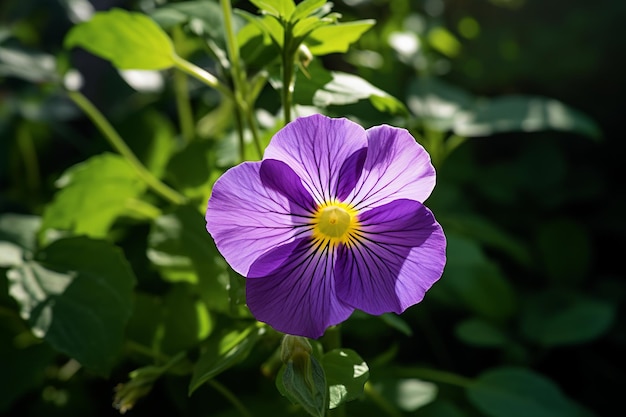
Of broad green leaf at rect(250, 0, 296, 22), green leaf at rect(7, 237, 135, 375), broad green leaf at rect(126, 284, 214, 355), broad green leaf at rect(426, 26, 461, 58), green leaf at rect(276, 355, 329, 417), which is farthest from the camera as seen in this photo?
broad green leaf at rect(426, 26, 461, 58)

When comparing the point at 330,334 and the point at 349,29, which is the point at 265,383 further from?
the point at 349,29

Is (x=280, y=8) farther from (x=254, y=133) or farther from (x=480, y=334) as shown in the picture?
(x=480, y=334)

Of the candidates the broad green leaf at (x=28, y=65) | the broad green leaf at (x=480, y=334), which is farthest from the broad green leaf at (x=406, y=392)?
the broad green leaf at (x=28, y=65)

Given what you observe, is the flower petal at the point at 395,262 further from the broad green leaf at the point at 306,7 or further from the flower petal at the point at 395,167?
the broad green leaf at the point at 306,7

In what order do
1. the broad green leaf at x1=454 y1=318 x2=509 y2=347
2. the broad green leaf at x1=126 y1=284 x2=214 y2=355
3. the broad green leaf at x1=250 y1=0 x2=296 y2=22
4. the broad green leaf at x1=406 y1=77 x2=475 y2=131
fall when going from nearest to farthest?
the broad green leaf at x1=250 y1=0 x2=296 y2=22, the broad green leaf at x1=126 y1=284 x2=214 y2=355, the broad green leaf at x1=454 y1=318 x2=509 y2=347, the broad green leaf at x1=406 y1=77 x2=475 y2=131

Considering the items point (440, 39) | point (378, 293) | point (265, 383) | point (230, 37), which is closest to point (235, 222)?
point (378, 293)

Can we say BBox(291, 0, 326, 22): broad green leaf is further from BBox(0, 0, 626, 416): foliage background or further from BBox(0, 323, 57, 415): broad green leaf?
BBox(0, 323, 57, 415): broad green leaf

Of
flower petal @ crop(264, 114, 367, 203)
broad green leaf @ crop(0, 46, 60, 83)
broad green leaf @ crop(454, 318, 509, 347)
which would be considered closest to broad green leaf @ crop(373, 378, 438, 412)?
broad green leaf @ crop(454, 318, 509, 347)
